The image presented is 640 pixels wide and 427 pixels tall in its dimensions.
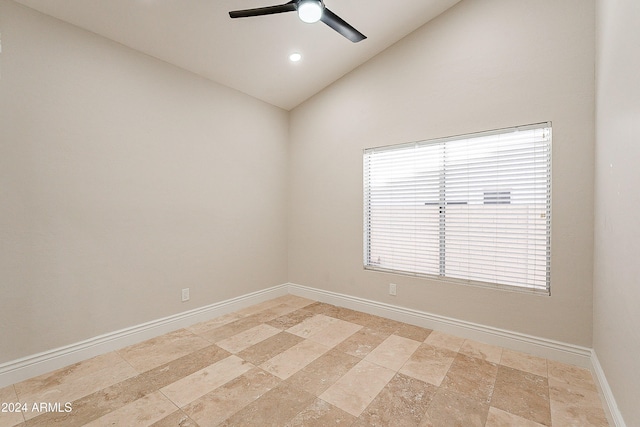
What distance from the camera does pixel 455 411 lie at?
1.86 metres

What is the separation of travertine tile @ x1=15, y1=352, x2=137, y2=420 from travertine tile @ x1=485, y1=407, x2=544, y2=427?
2.54 meters

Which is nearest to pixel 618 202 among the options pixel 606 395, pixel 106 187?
pixel 606 395

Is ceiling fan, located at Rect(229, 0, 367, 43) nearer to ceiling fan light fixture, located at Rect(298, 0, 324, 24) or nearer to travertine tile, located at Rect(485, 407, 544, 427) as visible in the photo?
ceiling fan light fixture, located at Rect(298, 0, 324, 24)

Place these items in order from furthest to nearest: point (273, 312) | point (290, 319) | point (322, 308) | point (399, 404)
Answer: point (322, 308), point (273, 312), point (290, 319), point (399, 404)

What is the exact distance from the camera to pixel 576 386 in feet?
6.98

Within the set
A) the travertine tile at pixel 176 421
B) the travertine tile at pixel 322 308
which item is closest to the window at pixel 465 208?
the travertine tile at pixel 322 308

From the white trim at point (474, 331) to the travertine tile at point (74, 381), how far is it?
7.93 ft

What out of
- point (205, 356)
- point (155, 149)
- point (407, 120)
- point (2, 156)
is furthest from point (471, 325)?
point (2, 156)

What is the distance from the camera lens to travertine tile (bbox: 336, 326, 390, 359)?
8.75 ft

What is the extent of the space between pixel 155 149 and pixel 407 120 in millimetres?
2713

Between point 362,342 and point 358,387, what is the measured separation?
29.4 inches

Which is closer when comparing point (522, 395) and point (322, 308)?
point (522, 395)

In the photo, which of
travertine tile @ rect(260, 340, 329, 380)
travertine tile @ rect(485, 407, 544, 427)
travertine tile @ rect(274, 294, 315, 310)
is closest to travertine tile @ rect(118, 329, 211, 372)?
travertine tile @ rect(260, 340, 329, 380)

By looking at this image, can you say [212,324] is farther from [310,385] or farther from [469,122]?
[469,122]
